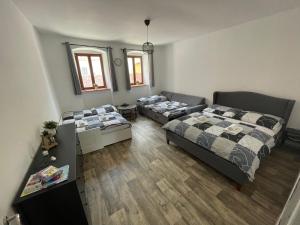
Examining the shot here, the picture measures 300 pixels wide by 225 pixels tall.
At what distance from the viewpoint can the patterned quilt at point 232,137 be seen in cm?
178

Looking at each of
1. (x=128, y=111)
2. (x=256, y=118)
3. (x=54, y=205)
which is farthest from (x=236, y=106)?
(x=54, y=205)

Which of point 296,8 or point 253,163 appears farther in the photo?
point 296,8

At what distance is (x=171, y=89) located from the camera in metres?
5.55

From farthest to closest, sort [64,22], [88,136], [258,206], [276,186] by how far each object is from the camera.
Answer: [88,136] → [64,22] → [276,186] → [258,206]

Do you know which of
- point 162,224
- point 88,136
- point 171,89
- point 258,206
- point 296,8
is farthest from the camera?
point 171,89

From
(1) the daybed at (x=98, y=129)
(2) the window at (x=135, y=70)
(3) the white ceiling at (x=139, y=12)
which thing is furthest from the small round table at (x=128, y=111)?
(3) the white ceiling at (x=139, y=12)

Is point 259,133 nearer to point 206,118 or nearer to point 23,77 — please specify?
point 206,118

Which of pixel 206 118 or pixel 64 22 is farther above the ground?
pixel 64 22

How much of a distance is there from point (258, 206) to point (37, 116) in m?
3.19

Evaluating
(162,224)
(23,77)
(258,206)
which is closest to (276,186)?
(258,206)

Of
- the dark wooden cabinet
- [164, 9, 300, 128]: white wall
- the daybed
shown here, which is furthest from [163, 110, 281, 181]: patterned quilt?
the dark wooden cabinet

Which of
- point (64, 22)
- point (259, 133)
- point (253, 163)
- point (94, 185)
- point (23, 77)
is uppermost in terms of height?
point (64, 22)

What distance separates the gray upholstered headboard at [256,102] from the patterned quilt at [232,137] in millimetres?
619

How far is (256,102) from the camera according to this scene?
295 centimetres
